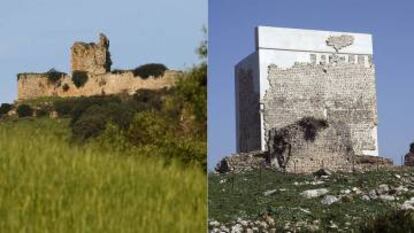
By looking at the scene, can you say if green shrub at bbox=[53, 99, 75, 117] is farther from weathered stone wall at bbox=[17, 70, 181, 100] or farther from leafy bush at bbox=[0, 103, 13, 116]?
leafy bush at bbox=[0, 103, 13, 116]

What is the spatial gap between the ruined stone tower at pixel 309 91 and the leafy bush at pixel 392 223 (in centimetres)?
91

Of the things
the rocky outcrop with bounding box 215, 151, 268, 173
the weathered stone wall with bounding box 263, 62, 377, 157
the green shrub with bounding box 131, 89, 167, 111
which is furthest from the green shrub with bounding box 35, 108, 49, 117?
the weathered stone wall with bounding box 263, 62, 377, 157

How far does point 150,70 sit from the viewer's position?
4457 millimetres

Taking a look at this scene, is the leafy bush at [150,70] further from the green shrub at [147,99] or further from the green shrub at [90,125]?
the green shrub at [90,125]

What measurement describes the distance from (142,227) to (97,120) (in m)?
0.60

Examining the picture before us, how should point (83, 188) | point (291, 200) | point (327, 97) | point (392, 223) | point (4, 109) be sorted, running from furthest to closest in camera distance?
1. point (327, 97)
2. point (291, 200)
3. point (392, 223)
4. point (4, 109)
5. point (83, 188)

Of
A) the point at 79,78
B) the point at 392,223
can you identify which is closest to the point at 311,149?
the point at 392,223

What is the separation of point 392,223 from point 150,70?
8.47 feet

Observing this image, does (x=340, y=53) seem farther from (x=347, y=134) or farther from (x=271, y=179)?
(x=271, y=179)

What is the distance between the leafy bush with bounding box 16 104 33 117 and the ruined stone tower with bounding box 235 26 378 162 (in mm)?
2782

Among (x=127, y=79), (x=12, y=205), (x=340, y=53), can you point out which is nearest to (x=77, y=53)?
(x=127, y=79)

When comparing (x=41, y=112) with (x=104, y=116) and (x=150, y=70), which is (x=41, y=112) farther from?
(x=150, y=70)

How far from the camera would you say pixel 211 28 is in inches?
232

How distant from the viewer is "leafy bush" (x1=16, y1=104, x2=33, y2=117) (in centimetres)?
431
